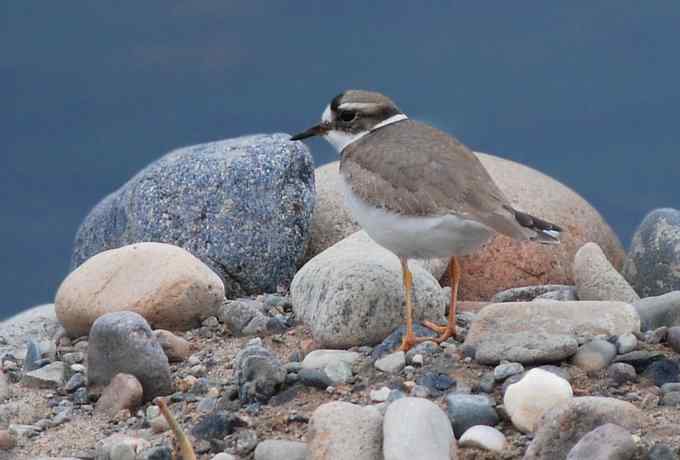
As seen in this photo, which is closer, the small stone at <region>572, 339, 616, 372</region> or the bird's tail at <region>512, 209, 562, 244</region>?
the small stone at <region>572, 339, 616, 372</region>

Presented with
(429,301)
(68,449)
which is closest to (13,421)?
(68,449)

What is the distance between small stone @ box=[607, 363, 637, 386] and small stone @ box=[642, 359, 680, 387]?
10 cm

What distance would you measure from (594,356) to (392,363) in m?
1.31

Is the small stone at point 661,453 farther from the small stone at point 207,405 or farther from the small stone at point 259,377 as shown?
the small stone at point 207,405

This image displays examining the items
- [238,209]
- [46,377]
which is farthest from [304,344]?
[238,209]

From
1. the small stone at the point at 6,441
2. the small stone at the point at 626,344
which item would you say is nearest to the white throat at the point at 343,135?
the small stone at the point at 626,344

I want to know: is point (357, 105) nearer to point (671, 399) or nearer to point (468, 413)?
point (468, 413)

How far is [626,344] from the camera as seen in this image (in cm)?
737

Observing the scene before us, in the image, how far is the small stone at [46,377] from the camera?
906 cm

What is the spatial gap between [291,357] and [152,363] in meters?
1.02

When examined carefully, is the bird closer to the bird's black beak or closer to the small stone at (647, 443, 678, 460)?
the bird's black beak

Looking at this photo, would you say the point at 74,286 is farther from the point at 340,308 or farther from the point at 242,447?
the point at 242,447

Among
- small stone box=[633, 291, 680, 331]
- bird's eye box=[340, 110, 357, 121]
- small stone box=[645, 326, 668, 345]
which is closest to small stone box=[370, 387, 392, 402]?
small stone box=[645, 326, 668, 345]

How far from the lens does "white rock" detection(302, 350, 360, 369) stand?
A: 25.8 feet
